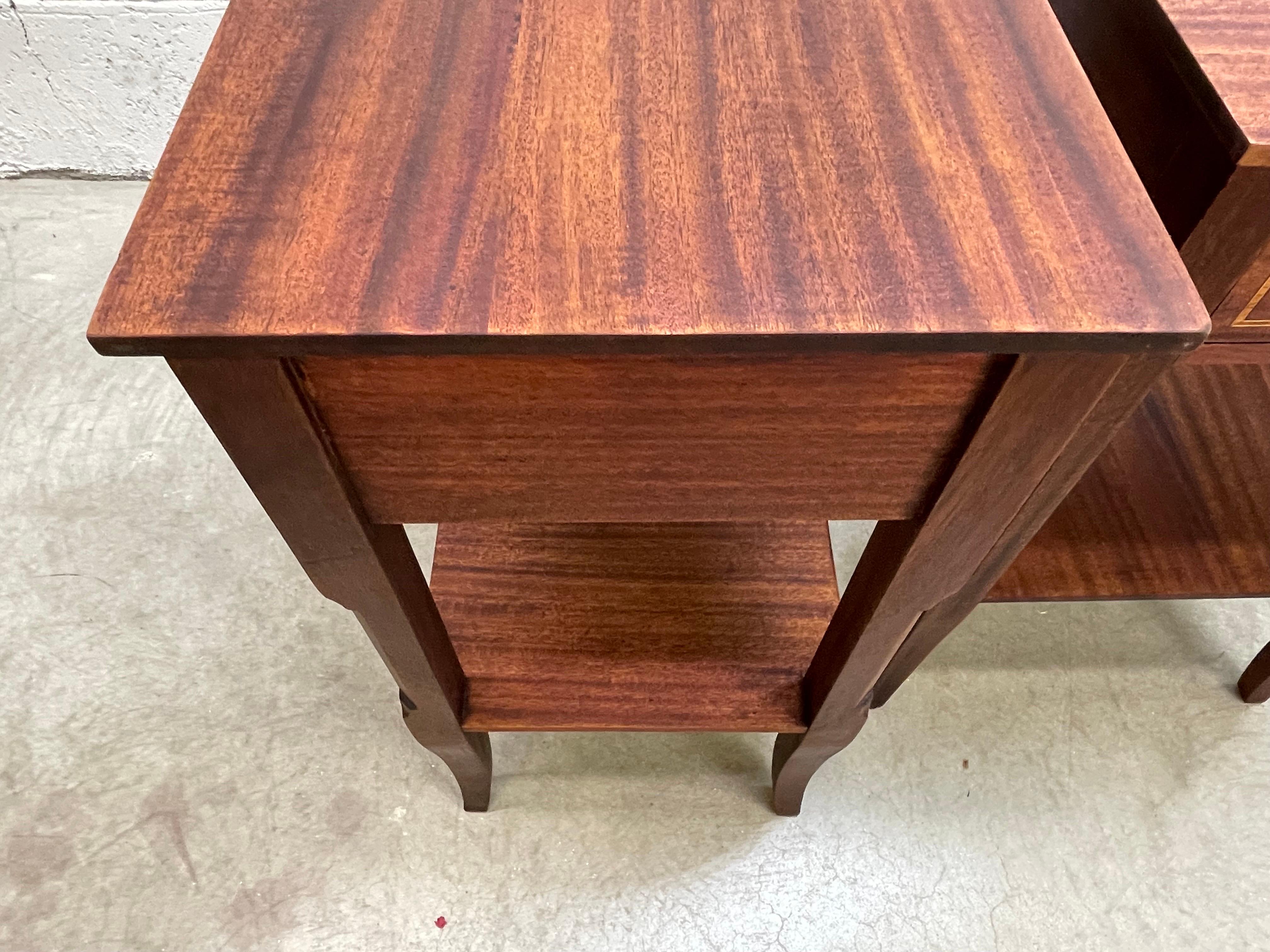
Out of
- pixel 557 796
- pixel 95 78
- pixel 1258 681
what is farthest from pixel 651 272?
pixel 95 78

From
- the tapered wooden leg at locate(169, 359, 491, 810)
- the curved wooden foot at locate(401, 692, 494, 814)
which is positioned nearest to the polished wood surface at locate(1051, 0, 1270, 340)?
the tapered wooden leg at locate(169, 359, 491, 810)

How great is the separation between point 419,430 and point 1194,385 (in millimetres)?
933

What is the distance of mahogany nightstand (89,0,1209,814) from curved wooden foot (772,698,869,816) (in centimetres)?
22

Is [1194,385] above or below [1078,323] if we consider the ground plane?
below

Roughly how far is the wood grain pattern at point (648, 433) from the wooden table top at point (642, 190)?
0.12 feet

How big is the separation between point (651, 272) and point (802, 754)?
22.4 inches

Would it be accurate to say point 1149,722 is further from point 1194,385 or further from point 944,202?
point 944,202

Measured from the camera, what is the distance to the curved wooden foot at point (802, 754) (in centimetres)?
73

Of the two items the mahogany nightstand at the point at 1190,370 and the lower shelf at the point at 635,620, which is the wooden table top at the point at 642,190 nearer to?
the mahogany nightstand at the point at 1190,370

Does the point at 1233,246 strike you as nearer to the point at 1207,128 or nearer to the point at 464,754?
the point at 1207,128

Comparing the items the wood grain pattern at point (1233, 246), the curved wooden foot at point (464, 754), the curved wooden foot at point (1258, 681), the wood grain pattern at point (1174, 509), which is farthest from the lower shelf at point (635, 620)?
the curved wooden foot at point (1258, 681)

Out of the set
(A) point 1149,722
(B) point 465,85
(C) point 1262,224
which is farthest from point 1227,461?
(B) point 465,85

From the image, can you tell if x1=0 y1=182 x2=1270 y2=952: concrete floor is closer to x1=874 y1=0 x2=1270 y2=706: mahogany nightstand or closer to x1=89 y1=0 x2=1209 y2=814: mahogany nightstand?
x1=874 y1=0 x2=1270 y2=706: mahogany nightstand

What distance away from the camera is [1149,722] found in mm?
1025
